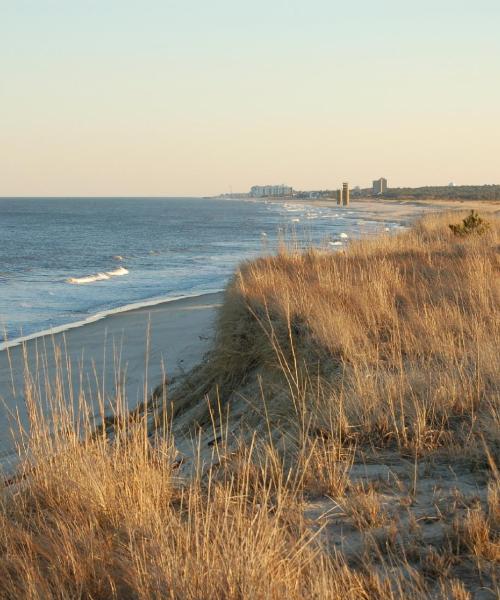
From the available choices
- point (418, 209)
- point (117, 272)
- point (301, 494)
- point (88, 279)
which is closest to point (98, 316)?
point (88, 279)

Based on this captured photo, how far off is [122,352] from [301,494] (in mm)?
9513

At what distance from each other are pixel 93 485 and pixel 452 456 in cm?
192

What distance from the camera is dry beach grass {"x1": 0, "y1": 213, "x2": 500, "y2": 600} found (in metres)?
2.63

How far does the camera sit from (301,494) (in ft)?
10.9

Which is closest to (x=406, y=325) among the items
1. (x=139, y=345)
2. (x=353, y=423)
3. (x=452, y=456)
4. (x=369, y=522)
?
(x=353, y=423)

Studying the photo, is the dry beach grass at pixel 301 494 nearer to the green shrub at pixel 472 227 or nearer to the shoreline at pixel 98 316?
the shoreline at pixel 98 316

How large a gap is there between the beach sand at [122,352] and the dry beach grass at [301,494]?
8.91ft

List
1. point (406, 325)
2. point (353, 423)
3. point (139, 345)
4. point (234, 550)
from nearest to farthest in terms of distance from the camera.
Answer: point (234, 550)
point (353, 423)
point (406, 325)
point (139, 345)

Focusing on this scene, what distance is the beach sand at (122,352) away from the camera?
9.36m

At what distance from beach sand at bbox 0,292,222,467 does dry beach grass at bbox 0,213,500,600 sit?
272 centimetres

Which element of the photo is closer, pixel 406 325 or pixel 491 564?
pixel 491 564

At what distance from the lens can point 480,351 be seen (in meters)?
5.33

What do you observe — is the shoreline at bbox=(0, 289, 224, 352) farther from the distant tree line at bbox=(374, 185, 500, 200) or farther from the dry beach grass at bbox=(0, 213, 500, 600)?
the distant tree line at bbox=(374, 185, 500, 200)

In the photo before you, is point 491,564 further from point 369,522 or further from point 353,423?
point 353,423
